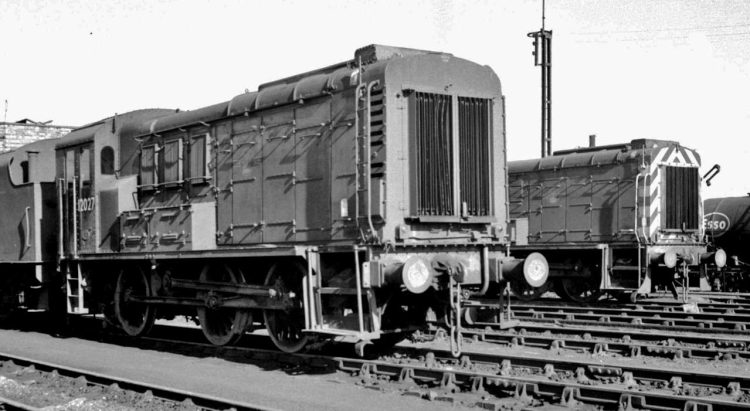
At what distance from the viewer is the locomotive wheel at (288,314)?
1009 centimetres

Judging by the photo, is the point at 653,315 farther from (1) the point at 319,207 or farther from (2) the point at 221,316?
(2) the point at 221,316

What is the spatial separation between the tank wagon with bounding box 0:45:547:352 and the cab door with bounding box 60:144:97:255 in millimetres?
114

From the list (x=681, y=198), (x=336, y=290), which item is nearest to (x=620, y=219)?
(x=681, y=198)

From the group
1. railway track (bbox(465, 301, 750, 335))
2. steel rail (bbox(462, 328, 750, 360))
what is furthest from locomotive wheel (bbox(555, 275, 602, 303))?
steel rail (bbox(462, 328, 750, 360))

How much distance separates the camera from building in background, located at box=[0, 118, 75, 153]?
2767 centimetres

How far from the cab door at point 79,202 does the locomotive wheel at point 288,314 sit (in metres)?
4.46

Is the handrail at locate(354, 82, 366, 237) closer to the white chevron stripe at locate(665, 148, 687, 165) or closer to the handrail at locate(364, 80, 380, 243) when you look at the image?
the handrail at locate(364, 80, 380, 243)

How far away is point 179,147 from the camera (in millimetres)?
12562

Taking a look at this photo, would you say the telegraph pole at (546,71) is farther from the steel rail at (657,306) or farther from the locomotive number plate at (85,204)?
the locomotive number plate at (85,204)

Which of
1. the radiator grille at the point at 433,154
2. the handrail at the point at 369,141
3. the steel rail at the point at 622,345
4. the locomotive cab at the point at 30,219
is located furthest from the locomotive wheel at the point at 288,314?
the locomotive cab at the point at 30,219

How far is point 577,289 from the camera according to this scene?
17891 millimetres

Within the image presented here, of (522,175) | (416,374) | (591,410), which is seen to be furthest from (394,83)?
(522,175)

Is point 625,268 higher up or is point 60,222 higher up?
point 60,222

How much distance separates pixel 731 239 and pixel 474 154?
16.1 meters
